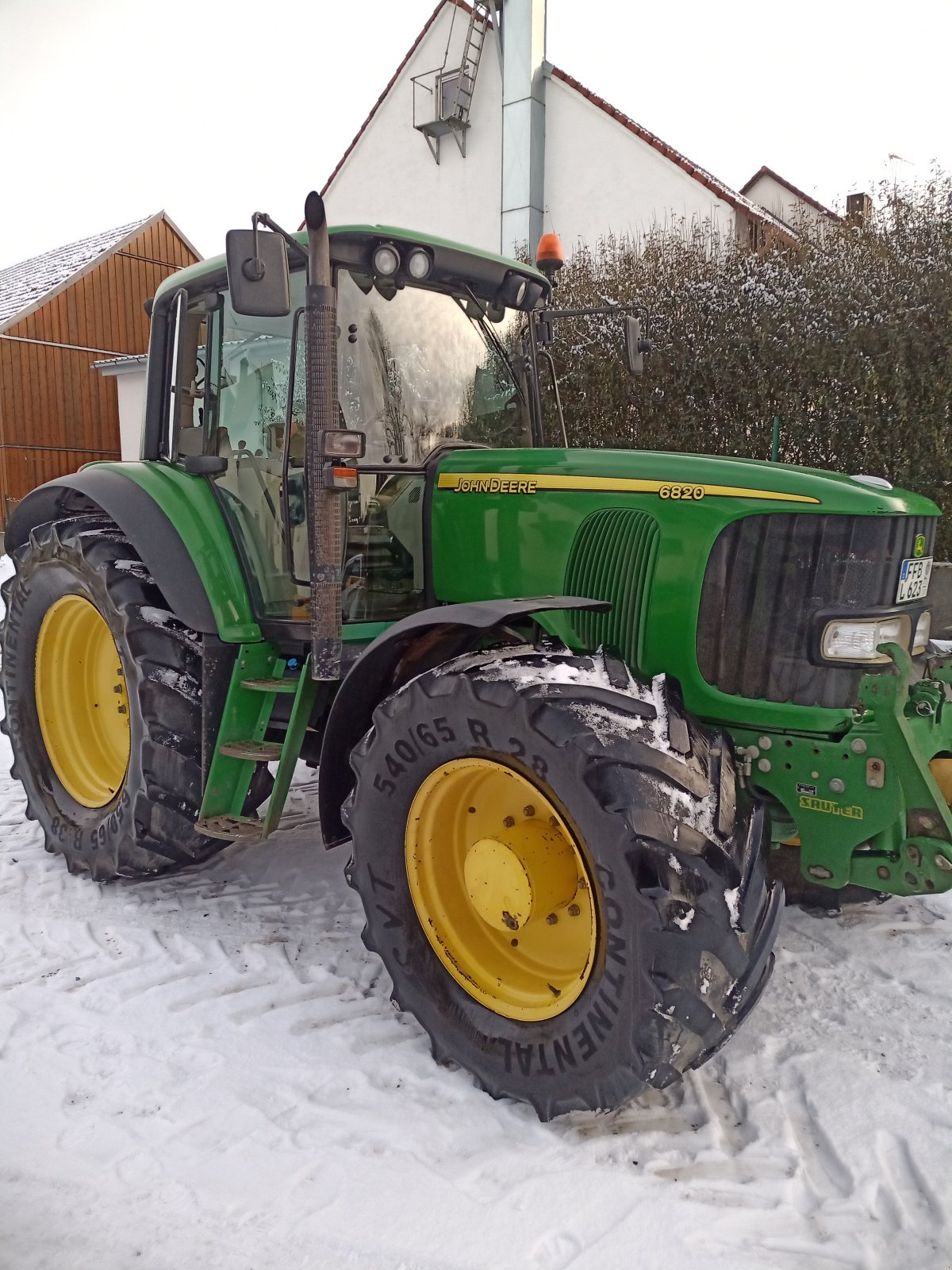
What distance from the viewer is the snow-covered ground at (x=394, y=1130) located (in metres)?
1.87

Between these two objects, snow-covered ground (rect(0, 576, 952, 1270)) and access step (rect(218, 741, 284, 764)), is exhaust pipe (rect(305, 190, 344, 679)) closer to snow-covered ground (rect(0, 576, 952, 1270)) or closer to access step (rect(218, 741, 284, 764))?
access step (rect(218, 741, 284, 764))

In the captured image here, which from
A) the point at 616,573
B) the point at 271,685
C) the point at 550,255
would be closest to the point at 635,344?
the point at 550,255

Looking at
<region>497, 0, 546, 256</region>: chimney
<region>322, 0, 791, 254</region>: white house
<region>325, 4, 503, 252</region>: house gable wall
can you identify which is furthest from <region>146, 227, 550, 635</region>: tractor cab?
<region>325, 4, 503, 252</region>: house gable wall

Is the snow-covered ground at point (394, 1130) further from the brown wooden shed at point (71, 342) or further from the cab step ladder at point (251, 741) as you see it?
the brown wooden shed at point (71, 342)

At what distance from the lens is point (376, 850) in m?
2.54

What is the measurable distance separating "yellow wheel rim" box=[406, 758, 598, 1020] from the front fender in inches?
44.7

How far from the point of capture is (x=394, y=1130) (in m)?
2.20

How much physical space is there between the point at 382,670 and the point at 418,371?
3.69 ft

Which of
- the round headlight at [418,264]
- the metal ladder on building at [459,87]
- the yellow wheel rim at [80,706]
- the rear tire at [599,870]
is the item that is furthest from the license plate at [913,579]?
the metal ladder on building at [459,87]

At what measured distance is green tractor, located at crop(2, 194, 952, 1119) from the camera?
213 cm

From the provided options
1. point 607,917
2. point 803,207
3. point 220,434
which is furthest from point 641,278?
point 607,917

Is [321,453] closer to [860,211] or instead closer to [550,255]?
[550,255]

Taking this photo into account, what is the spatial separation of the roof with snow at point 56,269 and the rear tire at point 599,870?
17570 mm

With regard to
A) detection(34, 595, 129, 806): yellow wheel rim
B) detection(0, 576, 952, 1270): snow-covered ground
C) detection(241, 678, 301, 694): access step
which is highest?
detection(241, 678, 301, 694): access step
